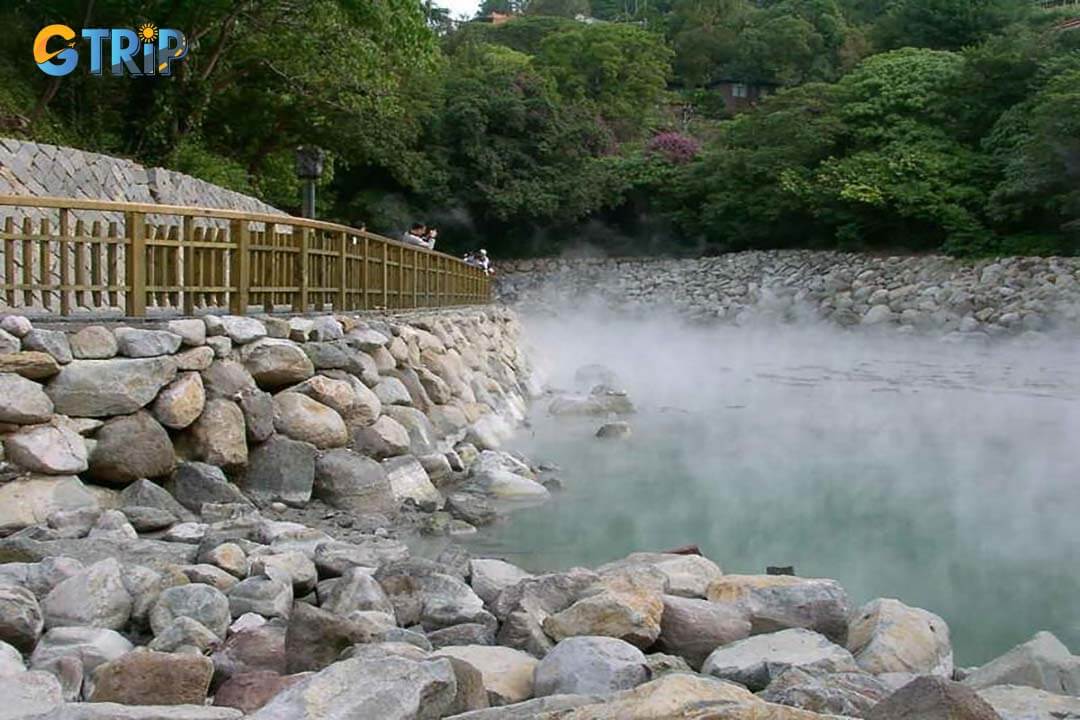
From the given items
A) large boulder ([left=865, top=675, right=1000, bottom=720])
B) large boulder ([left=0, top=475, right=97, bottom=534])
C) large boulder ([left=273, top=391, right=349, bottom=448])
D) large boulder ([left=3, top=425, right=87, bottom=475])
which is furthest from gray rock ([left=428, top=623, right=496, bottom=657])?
large boulder ([left=273, top=391, right=349, bottom=448])

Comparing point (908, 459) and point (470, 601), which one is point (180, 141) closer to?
point (908, 459)

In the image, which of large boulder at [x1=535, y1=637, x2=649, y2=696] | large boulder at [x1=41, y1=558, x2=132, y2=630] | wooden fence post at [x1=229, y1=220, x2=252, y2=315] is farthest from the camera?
wooden fence post at [x1=229, y1=220, x2=252, y2=315]

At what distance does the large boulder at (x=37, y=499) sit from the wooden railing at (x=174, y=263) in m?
1.30

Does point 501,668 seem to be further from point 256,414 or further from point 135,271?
point 135,271

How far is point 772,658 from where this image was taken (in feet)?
13.5

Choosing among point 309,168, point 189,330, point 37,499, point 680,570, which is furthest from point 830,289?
point 37,499

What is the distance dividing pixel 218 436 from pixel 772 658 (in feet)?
14.6

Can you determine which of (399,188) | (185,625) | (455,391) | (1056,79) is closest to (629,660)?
(185,625)

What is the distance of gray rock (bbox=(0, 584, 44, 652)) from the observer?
409cm

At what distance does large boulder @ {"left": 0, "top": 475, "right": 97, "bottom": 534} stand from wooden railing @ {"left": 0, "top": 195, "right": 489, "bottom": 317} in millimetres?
1300

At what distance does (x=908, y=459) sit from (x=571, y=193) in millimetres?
26038

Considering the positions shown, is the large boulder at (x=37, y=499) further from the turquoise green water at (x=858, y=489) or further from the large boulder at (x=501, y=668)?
the large boulder at (x=501, y=668)

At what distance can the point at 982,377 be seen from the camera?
60.2 ft

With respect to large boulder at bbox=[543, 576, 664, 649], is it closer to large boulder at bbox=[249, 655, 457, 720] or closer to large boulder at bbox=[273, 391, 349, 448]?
large boulder at bbox=[249, 655, 457, 720]
